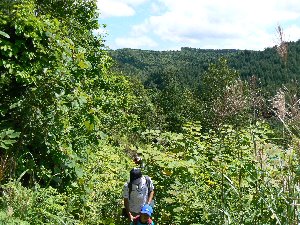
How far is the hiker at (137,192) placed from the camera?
6422mm

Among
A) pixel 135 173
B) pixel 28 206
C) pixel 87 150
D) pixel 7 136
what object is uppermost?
pixel 7 136

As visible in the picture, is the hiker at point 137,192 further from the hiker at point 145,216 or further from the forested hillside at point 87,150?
the hiker at point 145,216

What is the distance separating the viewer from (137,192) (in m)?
6.48

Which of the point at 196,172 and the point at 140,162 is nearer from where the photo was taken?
the point at 196,172

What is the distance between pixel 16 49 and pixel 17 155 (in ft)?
4.56

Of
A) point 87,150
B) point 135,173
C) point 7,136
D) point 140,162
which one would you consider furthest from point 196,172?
point 7,136

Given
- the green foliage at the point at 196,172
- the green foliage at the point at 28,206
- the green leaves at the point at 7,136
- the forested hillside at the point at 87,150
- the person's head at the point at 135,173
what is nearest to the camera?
the forested hillside at the point at 87,150

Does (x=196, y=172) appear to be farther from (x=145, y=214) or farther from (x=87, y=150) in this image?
(x=87, y=150)

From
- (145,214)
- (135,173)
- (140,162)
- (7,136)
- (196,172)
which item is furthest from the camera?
(140,162)

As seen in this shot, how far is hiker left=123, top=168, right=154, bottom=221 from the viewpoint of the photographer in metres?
6.42

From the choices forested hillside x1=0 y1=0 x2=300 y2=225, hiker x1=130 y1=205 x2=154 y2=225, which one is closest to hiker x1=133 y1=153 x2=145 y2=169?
forested hillside x1=0 y1=0 x2=300 y2=225

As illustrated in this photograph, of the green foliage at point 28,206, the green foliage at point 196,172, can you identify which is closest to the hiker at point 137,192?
the green foliage at point 196,172

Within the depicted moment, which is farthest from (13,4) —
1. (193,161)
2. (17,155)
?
(193,161)

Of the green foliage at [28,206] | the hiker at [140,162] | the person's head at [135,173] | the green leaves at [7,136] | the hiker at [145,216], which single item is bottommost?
the hiker at [145,216]
